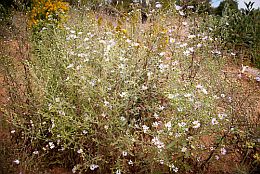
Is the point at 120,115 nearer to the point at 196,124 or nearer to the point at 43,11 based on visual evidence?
the point at 196,124

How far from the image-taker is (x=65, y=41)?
11.2ft

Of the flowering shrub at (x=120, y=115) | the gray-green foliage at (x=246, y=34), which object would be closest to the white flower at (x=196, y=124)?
the flowering shrub at (x=120, y=115)

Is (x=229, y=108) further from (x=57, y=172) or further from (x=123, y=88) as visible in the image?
(x=57, y=172)

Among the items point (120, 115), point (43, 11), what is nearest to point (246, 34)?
point (43, 11)

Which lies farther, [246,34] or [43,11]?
[246,34]

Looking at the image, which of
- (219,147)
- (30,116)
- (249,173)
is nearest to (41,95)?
(30,116)

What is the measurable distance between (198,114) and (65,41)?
1.53 meters

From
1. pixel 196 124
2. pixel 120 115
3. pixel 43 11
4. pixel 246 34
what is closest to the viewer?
pixel 196 124

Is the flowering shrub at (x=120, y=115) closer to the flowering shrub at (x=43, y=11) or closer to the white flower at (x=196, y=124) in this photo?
Answer: the white flower at (x=196, y=124)

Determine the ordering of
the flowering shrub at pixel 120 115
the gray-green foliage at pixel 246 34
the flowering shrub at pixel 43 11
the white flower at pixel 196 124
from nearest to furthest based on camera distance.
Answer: the white flower at pixel 196 124
the flowering shrub at pixel 120 115
the flowering shrub at pixel 43 11
the gray-green foliage at pixel 246 34

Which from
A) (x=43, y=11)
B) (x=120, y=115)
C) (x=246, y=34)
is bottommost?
(x=120, y=115)

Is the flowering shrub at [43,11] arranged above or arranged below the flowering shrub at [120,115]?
above

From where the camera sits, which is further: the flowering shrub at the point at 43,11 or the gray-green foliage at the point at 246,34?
the gray-green foliage at the point at 246,34

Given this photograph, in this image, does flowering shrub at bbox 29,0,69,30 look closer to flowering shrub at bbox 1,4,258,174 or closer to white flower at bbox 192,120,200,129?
flowering shrub at bbox 1,4,258,174
